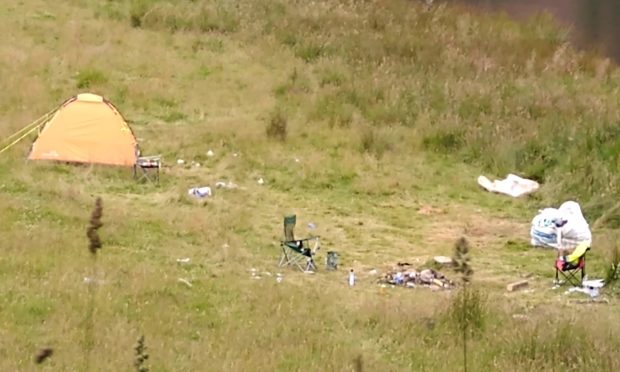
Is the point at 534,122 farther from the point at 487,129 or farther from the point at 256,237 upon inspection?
the point at 256,237

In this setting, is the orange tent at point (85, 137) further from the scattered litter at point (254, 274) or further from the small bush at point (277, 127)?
the scattered litter at point (254, 274)

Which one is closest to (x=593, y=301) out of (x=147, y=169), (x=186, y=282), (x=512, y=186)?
(x=186, y=282)

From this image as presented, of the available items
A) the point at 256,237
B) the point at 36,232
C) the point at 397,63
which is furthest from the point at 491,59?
the point at 36,232

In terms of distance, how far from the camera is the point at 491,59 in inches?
634

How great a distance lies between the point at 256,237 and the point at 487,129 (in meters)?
4.57

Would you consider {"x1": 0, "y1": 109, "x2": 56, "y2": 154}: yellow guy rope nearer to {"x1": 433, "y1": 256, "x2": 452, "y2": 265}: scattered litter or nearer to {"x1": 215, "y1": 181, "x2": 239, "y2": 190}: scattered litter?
{"x1": 215, "y1": 181, "x2": 239, "y2": 190}: scattered litter

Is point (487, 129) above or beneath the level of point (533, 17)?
beneath

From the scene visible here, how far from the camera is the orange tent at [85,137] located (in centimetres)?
1109

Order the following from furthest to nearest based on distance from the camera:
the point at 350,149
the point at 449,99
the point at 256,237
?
the point at 449,99, the point at 350,149, the point at 256,237

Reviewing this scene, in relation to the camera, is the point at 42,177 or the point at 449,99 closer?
the point at 42,177

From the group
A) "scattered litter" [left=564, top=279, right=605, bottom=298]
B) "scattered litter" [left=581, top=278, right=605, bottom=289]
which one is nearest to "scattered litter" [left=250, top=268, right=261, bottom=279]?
"scattered litter" [left=564, top=279, right=605, bottom=298]

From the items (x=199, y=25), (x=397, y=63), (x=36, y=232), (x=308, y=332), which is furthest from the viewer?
(x=199, y=25)

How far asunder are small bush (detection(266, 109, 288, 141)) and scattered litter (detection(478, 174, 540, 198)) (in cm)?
249

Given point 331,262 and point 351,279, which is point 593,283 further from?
point 331,262
